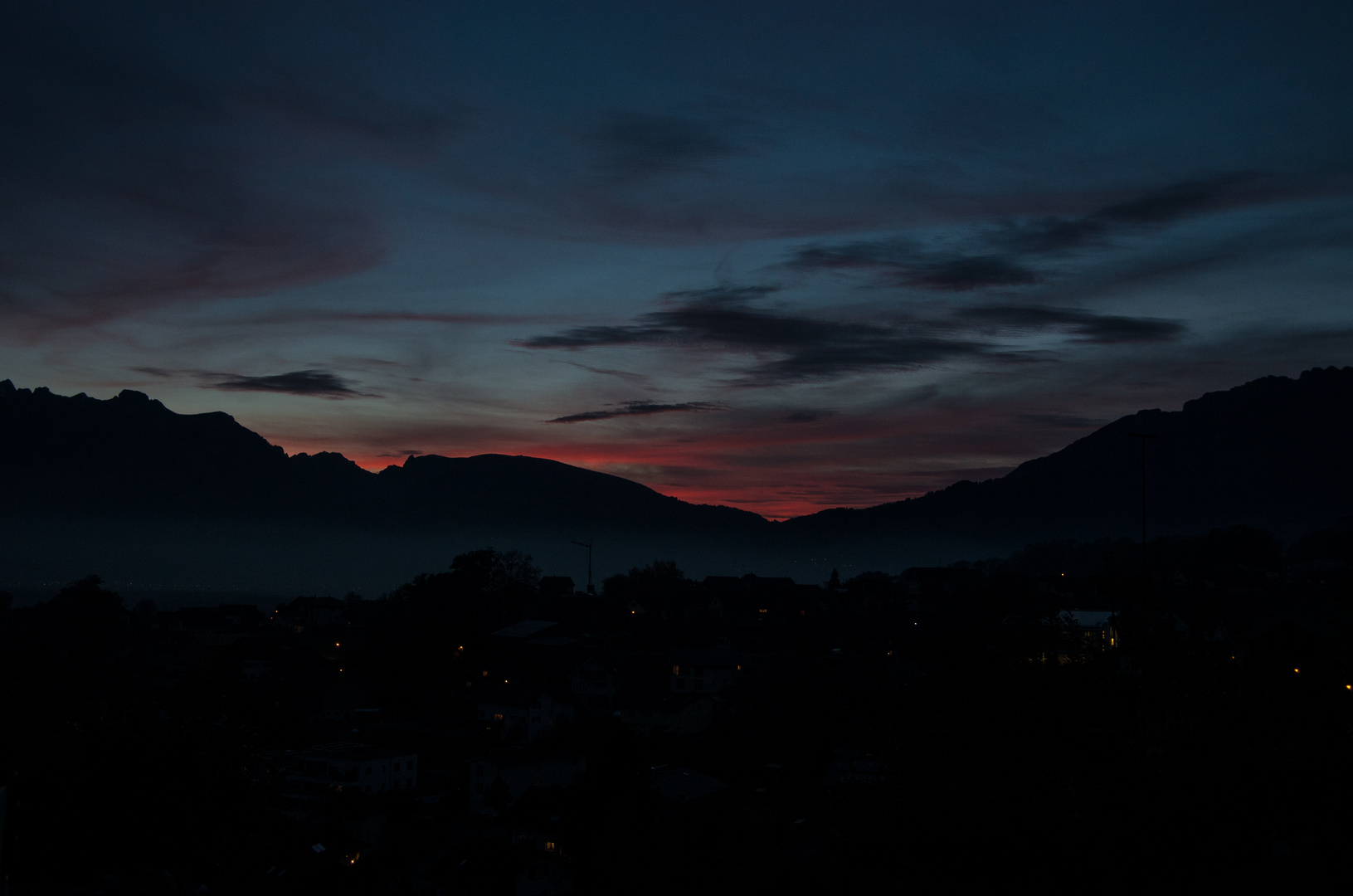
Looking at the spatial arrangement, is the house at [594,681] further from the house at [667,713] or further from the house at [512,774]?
the house at [512,774]

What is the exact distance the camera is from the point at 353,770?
29531 millimetres

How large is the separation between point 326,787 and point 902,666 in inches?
1013

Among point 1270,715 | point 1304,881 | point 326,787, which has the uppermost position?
point 1270,715

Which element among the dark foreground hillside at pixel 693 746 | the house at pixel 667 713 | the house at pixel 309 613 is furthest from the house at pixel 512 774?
the house at pixel 309 613

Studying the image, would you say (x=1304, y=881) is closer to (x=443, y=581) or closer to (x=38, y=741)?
(x=38, y=741)

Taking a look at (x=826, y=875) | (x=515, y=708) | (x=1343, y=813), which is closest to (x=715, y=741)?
(x=515, y=708)

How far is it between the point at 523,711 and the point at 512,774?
832cm

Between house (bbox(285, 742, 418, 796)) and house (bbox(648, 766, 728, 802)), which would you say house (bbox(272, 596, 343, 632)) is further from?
house (bbox(648, 766, 728, 802))

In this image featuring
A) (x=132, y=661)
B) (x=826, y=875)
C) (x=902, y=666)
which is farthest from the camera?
(x=132, y=661)

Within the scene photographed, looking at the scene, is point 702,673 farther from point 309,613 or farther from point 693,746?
point 309,613

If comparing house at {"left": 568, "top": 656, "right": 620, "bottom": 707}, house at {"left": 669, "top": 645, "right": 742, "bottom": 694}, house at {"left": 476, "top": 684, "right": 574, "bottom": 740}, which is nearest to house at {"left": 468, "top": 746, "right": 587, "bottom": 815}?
house at {"left": 476, "top": 684, "right": 574, "bottom": 740}

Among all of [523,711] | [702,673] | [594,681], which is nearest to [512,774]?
[523,711]

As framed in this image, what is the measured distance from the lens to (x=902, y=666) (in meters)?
42.4

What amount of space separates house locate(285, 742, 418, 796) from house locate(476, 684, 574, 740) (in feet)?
19.9
